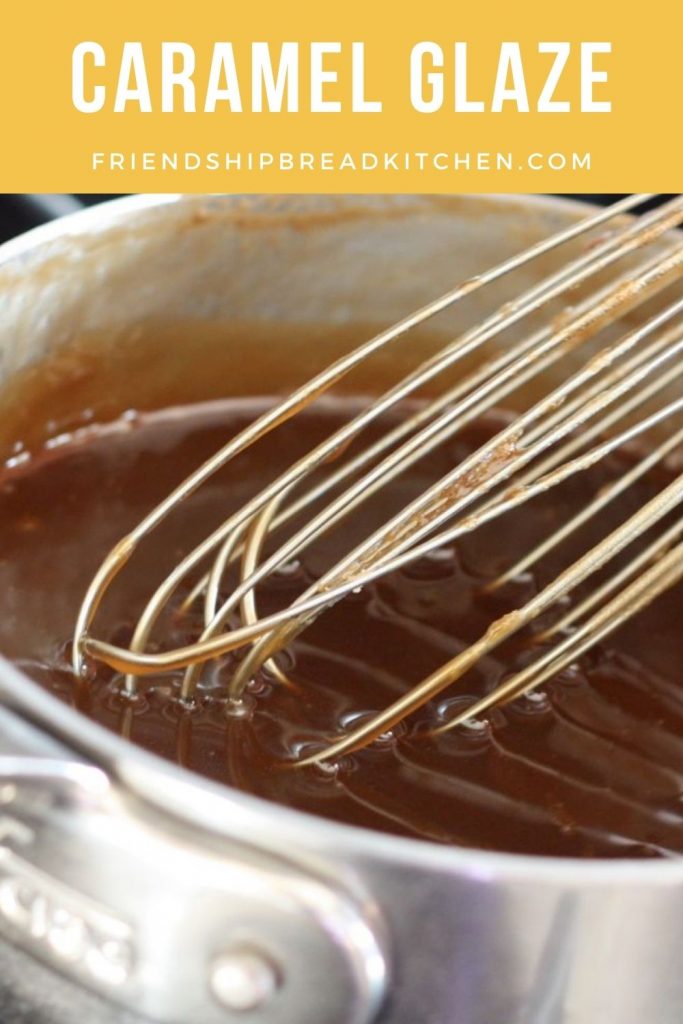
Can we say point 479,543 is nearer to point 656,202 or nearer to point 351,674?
point 351,674

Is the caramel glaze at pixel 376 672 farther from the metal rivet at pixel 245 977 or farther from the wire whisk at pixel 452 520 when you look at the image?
the metal rivet at pixel 245 977

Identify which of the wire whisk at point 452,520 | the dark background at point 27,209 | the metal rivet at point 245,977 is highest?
the dark background at point 27,209

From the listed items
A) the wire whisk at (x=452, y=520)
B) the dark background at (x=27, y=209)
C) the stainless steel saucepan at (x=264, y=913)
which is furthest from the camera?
the dark background at (x=27, y=209)

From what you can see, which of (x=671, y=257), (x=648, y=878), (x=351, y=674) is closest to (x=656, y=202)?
(x=671, y=257)

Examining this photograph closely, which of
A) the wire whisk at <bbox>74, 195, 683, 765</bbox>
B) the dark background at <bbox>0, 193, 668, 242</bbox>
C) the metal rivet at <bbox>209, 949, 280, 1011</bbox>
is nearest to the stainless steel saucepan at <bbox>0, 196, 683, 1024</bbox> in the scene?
the metal rivet at <bbox>209, 949, 280, 1011</bbox>

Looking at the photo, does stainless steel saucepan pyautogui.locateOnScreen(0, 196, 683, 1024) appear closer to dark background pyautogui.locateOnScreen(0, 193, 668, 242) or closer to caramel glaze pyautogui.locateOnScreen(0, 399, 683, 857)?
caramel glaze pyautogui.locateOnScreen(0, 399, 683, 857)

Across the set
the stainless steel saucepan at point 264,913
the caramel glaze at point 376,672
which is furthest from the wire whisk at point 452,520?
the stainless steel saucepan at point 264,913

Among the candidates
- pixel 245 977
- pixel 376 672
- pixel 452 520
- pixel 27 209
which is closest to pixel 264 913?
pixel 245 977
